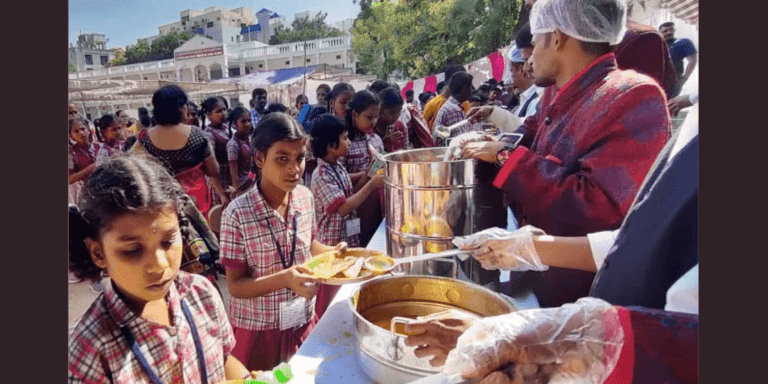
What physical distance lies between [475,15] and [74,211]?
1544 cm

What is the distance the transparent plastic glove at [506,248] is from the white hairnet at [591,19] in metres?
0.63

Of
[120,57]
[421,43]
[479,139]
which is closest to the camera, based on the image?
[479,139]

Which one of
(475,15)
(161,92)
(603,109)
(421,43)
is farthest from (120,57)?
(603,109)

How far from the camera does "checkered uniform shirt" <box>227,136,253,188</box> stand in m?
4.15

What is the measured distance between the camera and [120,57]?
1620 inches

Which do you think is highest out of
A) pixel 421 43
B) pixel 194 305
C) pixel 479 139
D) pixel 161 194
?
pixel 421 43

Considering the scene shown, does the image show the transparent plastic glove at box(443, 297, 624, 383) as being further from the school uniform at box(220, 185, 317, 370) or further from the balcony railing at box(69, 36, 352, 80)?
the balcony railing at box(69, 36, 352, 80)

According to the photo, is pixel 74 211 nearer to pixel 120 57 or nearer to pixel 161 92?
pixel 161 92

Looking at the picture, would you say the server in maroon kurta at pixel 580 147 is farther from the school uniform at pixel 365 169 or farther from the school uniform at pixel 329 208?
the school uniform at pixel 365 169

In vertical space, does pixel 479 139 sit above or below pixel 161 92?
below

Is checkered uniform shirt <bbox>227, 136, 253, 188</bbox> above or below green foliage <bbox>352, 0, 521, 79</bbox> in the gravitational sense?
below

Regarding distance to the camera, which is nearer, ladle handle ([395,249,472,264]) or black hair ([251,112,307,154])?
ladle handle ([395,249,472,264])

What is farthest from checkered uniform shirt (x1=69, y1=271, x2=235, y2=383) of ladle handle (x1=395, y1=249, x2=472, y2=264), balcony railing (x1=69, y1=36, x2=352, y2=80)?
balcony railing (x1=69, y1=36, x2=352, y2=80)

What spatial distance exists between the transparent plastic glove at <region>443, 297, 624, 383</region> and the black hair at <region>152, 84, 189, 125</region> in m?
2.64
